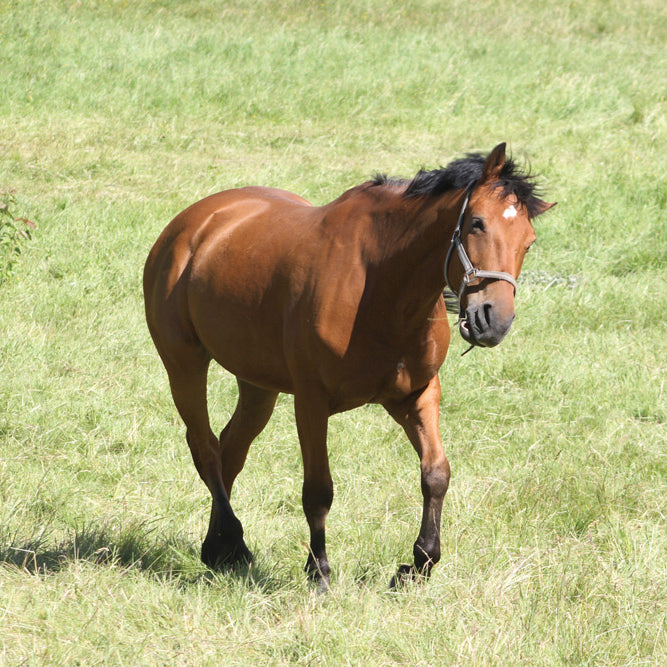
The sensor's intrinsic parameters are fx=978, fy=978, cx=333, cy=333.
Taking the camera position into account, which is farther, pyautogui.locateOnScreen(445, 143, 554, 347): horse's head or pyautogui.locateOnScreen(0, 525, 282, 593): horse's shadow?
pyautogui.locateOnScreen(0, 525, 282, 593): horse's shadow

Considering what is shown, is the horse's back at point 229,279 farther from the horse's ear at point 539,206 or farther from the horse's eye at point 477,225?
the horse's ear at point 539,206

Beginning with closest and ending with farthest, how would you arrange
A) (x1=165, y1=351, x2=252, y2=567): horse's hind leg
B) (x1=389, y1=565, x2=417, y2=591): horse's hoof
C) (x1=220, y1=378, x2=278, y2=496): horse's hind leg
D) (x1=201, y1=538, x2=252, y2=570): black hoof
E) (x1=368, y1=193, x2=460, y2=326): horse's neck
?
(x1=368, y1=193, x2=460, y2=326): horse's neck, (x1=389, y1=565, x2=417, y2=591): horse's hoof, (x1=201, y1=538, x2=252, y2=570): black hoof, (x1=165, y1=351, x2=252, y2=567): horse's hind leg, (x1=220, y1=378, x2=278, y2=496): horse's hind leg

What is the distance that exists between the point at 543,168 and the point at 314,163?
2784 millimetres

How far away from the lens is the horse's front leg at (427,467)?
407 cm

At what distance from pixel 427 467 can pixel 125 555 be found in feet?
4.82

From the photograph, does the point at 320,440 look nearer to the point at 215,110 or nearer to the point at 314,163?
the point at 314,163

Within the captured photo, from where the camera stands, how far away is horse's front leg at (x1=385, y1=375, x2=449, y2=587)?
13.3 feet

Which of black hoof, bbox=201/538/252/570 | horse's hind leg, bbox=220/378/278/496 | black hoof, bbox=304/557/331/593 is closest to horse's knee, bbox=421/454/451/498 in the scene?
black hoof, bbox=304/557/331/593

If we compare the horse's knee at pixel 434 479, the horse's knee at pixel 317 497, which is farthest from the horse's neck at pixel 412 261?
the horse's knee at pixel 317 497

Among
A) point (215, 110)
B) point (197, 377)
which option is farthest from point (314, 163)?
point (197, 377)

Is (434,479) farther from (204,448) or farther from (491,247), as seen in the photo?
(204,448)

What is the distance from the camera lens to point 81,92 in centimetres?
1355

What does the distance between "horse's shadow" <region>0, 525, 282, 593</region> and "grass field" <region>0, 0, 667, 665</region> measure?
2cm

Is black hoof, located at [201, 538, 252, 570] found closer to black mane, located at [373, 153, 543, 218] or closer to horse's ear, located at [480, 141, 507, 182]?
black mane, located at [373, 153, 543, 218]
